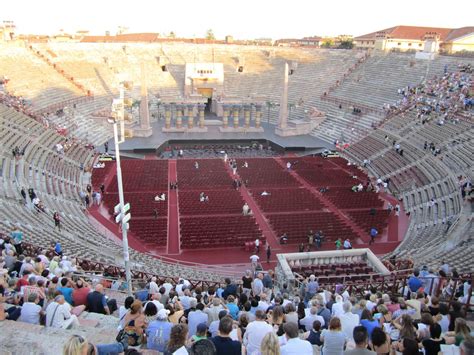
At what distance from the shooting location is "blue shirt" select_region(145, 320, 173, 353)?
7000 millimetres

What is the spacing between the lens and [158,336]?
702 centimetres

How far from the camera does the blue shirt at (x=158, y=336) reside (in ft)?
23.0

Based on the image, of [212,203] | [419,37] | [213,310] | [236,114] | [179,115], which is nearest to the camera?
[213,310]

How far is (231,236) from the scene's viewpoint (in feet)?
82.0

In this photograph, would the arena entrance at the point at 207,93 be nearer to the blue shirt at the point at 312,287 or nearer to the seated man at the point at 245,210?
the seated man at the point at 245,210

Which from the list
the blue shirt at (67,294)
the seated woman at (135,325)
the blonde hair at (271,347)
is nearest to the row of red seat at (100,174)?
the blue shirt at (67,294)

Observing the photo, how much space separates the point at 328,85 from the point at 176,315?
58910 millimetres

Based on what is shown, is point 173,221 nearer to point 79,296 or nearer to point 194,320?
point 79,296

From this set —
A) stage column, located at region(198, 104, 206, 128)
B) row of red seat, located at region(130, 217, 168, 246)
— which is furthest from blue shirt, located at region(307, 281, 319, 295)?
stage column, located at region(198, 104, 206, 128)

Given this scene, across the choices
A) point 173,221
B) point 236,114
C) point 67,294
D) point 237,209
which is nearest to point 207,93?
point 236,114

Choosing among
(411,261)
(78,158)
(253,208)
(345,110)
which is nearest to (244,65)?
(345,110)

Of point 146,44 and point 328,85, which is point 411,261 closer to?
point 328,85

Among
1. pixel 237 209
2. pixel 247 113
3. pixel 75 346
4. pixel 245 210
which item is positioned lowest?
pixel 75 346

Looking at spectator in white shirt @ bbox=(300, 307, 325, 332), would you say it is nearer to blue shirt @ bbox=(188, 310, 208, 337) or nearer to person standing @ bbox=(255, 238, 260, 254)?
blue shirt @ bbox=(188, 310, 208, 337)
